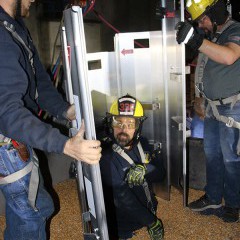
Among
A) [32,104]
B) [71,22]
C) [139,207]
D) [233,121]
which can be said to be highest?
[71,22]

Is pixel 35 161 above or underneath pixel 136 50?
underneath

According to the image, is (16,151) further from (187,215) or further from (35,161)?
(187,215)

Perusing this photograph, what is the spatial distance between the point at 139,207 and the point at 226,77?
162cm

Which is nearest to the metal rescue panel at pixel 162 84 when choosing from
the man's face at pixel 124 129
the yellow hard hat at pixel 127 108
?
the yellow hard hat at pixel 127 108

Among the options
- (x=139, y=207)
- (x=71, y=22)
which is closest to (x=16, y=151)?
(x=71, y=22)

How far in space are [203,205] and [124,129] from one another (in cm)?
144

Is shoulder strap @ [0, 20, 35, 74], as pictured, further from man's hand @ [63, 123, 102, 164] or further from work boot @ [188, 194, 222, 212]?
work boot @ [188, 194, 222, 212]

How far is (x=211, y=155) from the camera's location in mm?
3535

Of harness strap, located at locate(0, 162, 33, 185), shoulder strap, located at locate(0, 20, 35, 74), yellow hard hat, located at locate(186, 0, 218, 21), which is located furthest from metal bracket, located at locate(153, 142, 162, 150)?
shoulder strap, located at locate(0, 20, 35, 74)

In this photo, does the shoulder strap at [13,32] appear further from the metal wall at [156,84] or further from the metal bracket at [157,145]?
the metal bracket at [157,145]

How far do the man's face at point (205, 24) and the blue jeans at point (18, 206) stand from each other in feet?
7.84

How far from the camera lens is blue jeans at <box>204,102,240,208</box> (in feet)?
10.4

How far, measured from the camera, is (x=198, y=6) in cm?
312

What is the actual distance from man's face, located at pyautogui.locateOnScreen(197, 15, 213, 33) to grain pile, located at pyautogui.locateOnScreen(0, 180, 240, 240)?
2192mm
